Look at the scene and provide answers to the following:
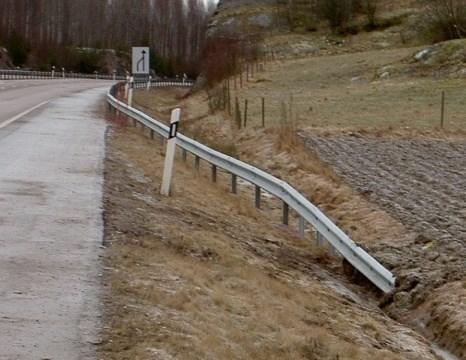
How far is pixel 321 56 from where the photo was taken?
176 feet

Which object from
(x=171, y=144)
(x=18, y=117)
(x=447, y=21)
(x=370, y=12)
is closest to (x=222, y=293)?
(x=171, y=144)

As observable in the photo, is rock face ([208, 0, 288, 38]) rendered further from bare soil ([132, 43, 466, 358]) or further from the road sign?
the road sign

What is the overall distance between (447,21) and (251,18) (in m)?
26.6

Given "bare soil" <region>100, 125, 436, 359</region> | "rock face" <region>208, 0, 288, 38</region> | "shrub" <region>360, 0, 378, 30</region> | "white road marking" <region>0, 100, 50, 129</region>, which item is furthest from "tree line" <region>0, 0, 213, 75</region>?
"bare soil" <region>100, 125, 436, 359</region>

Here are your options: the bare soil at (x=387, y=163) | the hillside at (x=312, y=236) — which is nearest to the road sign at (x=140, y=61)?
the bare soil at (x=387, y=163)

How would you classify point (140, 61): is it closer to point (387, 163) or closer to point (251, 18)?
point (387, 163)

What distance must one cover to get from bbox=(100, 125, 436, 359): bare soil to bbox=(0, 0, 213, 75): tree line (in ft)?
269

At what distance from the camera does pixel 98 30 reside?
416 feet

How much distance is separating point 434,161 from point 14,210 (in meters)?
9.51

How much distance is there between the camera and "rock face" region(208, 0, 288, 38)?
219 feet

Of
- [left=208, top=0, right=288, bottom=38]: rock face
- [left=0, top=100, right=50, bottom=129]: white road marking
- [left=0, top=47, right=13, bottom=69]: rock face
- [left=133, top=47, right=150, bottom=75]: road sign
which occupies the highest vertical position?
[left=208, top=0, right=288, bottom=38]: rock face

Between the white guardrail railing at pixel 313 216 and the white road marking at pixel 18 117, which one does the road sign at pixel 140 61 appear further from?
the white guardrail railing at pixel 313 216

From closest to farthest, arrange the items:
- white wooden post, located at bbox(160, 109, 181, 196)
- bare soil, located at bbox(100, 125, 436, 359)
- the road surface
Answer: the road surface, bare soil, located at bbox(100, 125, 436, 359), white wooden post, located at bbox(160, 109, 181, 196)

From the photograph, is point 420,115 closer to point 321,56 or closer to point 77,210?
point 77,210
